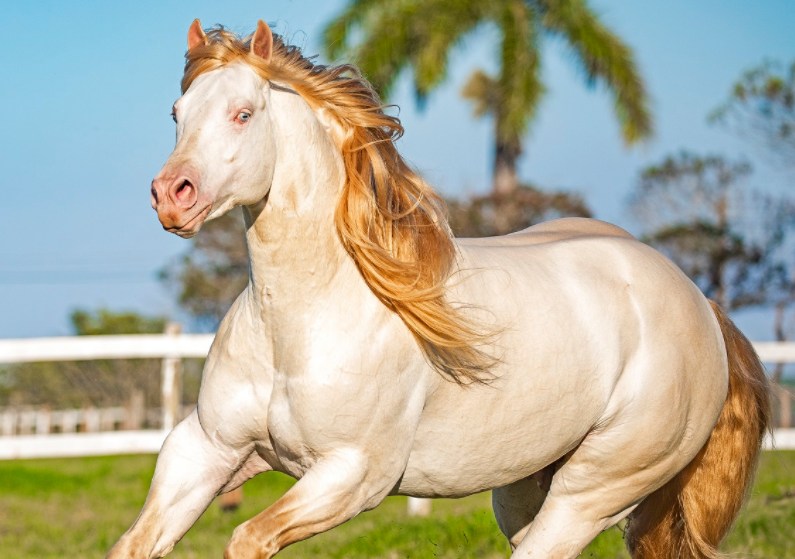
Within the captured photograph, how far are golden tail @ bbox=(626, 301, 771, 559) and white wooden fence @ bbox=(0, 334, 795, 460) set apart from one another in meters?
5.53

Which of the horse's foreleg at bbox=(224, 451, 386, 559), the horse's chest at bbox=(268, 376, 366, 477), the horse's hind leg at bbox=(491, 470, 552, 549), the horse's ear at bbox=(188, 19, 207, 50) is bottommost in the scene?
the horse's hind leg at bbox=(491, 470, 552, 549)

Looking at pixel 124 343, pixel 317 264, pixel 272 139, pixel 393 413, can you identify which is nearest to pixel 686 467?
pixel 393 413

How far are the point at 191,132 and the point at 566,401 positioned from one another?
165 centimetres

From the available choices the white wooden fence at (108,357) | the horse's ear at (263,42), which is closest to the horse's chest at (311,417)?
the horse's ear at (263,42)

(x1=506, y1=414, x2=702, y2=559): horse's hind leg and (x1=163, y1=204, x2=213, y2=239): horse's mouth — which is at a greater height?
(x1=163, y1=204, x2=213, y2=239): horse's mouth

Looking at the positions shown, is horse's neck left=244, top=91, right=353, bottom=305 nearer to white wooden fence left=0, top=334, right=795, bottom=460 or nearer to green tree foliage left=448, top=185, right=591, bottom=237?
white wooden fence left=0, top=334, right=795, bottom=460

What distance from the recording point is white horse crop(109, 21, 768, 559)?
335 centimetres

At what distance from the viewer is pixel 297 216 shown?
11.3 feet

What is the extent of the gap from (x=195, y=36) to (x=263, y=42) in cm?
26

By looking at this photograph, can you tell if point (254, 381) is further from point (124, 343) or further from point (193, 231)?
point (124, 343)

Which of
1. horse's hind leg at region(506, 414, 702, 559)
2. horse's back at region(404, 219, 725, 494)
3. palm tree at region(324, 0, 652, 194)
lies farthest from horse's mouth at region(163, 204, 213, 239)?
palm tree at region(324, 0, 652, 194)

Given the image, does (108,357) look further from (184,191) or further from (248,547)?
(184,191)

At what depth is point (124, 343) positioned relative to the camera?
1016cm

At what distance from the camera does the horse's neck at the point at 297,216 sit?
11.2 ft
